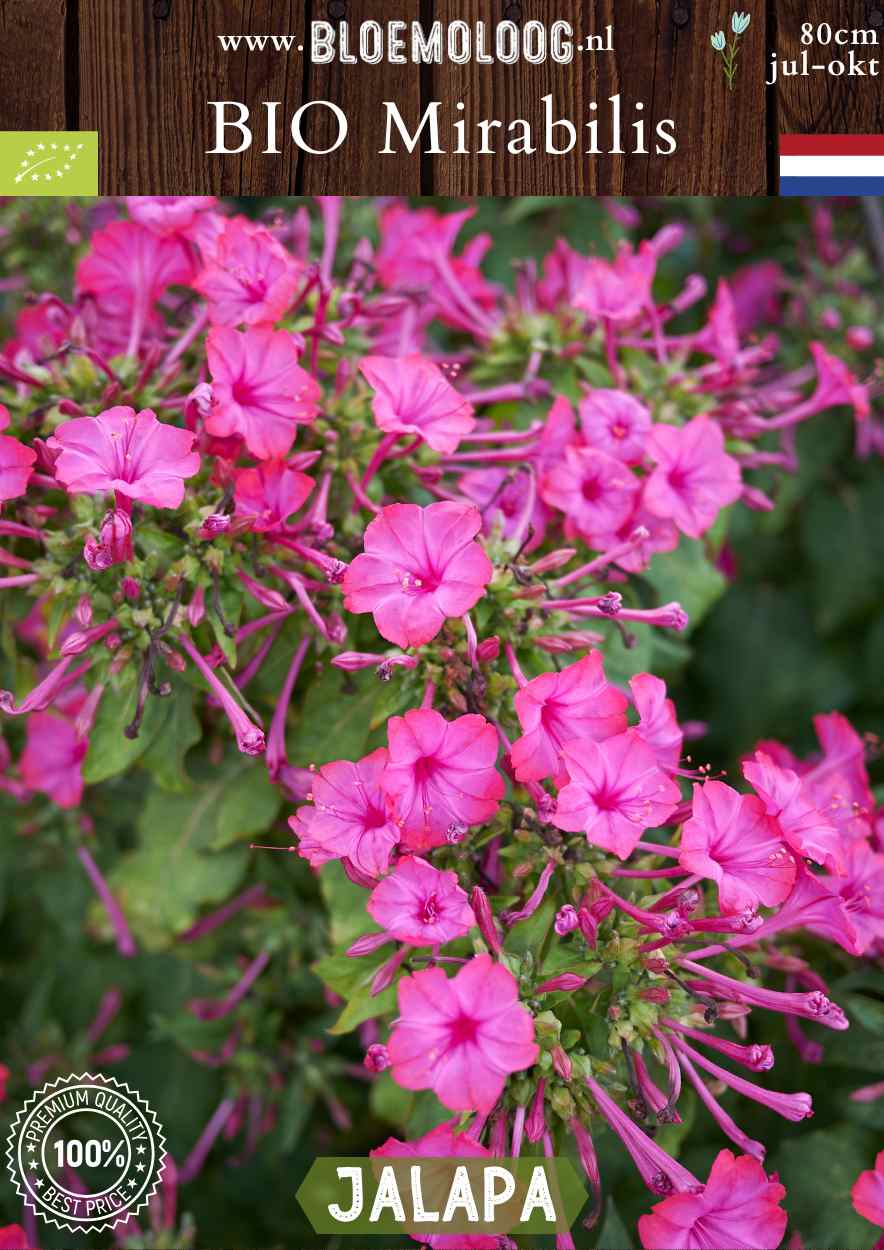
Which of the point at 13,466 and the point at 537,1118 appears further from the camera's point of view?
the point at 13,466

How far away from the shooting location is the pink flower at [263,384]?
5.91 ft

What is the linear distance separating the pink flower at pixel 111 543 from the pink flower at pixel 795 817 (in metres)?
0.99

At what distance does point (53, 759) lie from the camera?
239 cm

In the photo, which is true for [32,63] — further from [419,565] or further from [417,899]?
[417,899]

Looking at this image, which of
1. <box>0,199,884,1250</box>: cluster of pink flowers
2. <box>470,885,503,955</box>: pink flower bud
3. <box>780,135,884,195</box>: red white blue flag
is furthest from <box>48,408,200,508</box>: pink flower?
<box>780,135,884,195</box>: red white blue flag

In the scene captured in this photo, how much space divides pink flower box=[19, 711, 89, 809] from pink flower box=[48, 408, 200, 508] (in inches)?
31.9

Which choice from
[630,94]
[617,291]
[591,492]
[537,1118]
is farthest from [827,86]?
[537,1118]

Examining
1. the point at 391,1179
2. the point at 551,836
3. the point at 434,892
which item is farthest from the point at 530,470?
the point at 391,1179

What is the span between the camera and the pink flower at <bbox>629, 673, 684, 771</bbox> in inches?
68.4

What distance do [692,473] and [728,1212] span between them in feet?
4.01

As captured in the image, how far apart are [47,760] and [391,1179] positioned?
115 centimetres

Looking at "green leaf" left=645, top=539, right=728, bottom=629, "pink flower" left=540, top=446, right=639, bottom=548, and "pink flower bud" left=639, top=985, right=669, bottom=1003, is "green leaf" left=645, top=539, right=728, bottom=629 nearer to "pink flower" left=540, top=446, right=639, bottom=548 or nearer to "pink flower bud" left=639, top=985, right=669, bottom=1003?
"pink flower" left=540, top=446, right=639, bottom=548

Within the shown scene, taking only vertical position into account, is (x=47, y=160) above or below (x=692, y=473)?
above

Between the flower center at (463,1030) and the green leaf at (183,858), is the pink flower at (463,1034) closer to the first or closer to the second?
the flower center at (463,1030)
